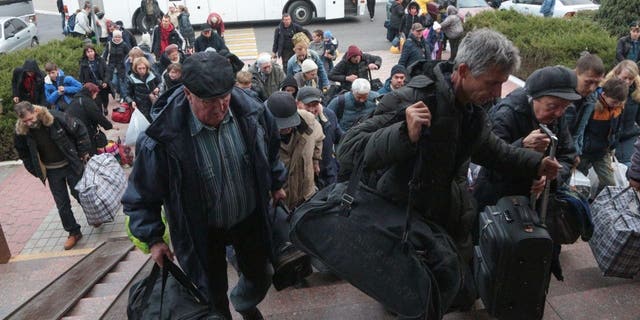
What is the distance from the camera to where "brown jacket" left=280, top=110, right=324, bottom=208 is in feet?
Result: 14.5

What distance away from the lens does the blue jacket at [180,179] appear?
2672 mm

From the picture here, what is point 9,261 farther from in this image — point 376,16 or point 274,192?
point 376,16

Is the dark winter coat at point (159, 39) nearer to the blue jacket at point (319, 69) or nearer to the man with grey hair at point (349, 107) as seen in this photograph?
the blue jacket at point (319, 69)

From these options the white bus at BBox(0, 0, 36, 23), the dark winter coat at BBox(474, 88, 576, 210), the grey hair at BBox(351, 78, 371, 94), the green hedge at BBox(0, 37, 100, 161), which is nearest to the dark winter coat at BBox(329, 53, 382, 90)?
the grey hair at BBox(351, 78, 371, 94)

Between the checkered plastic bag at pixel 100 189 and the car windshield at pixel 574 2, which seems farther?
the car windshield at pixel 574 2

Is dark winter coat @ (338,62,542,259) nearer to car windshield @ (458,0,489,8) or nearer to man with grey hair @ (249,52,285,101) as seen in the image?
man with grey hair @ (249,52,285,101)

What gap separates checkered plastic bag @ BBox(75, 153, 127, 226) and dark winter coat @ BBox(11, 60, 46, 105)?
3497 millimetres

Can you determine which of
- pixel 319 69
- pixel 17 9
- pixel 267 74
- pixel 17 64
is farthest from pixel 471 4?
pixel 17 9

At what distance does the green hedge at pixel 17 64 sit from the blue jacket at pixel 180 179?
7.92 metres

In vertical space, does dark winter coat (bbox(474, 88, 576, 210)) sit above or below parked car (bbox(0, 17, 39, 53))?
above

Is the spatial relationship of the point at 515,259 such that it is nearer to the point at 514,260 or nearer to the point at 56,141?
the point at 514,260

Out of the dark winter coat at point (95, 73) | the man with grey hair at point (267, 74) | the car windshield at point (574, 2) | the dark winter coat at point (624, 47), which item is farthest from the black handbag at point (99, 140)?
the car windshield at point (574, 2)

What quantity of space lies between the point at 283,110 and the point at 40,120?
3389 mm

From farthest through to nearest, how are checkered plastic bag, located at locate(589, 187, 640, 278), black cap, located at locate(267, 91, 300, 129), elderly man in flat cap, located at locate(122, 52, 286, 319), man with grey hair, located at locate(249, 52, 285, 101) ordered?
1. man with grey hair, located at locate(249, 52, 285, 101)
2. black cap, located at locate(267, 91, 300, 129)
3. checkered plastic bag, located at locate(589, 187, 640, 278)
4. elderly man in flat cap, located at locate(122, 52, 286, 319)
